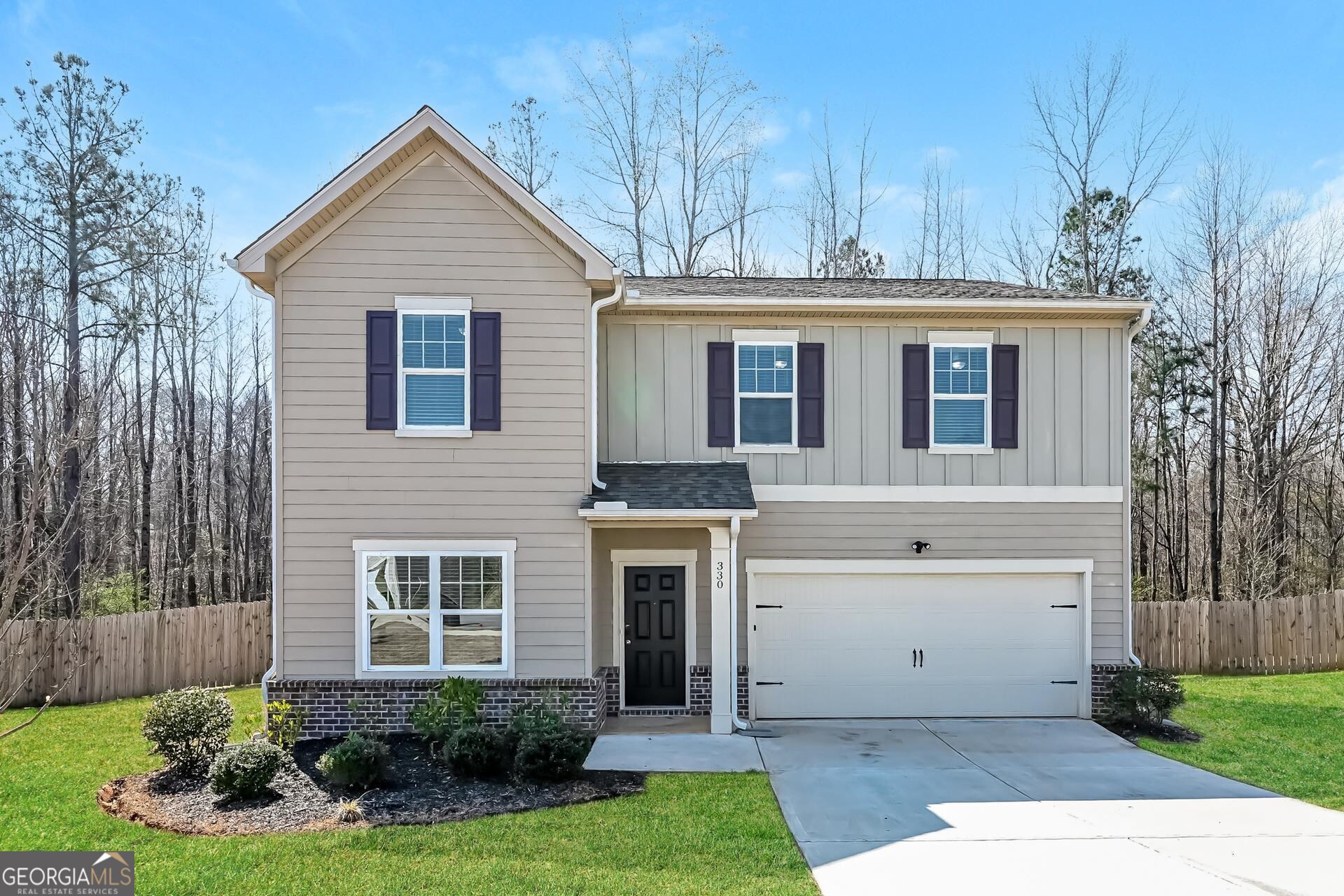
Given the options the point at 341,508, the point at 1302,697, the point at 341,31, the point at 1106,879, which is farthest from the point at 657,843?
the point at 341,31

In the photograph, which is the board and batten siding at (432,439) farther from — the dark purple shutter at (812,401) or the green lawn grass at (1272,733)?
the green lawn grass at (1272,733)

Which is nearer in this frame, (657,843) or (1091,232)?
(657,843)

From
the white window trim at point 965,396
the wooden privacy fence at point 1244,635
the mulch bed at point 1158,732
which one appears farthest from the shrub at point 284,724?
the wooden privacy fence at point 1244,635

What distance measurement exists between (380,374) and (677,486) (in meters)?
3.82

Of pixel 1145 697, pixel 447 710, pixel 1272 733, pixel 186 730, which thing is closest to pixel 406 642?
pixel 447 710

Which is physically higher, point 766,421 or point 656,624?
point 766,421

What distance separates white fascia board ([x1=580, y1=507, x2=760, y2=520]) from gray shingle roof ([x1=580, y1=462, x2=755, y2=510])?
0.04 metres

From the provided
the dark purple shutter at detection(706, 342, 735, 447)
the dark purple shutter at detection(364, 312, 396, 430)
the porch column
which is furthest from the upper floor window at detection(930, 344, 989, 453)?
the dark purple shutter at detection(364, 312, 396, 430)

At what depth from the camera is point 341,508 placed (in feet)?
32.8

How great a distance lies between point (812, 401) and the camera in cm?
1121

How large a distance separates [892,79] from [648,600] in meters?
16.1

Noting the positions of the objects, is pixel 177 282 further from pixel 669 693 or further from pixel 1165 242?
pixel 1165 242

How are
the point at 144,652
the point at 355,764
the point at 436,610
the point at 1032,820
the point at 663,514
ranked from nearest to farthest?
the point at 1032,820 < the point at 355,764 < the point at 663,514 < the point at 436,610 < the point at 144,652

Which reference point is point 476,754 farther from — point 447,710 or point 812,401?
point 812,401
